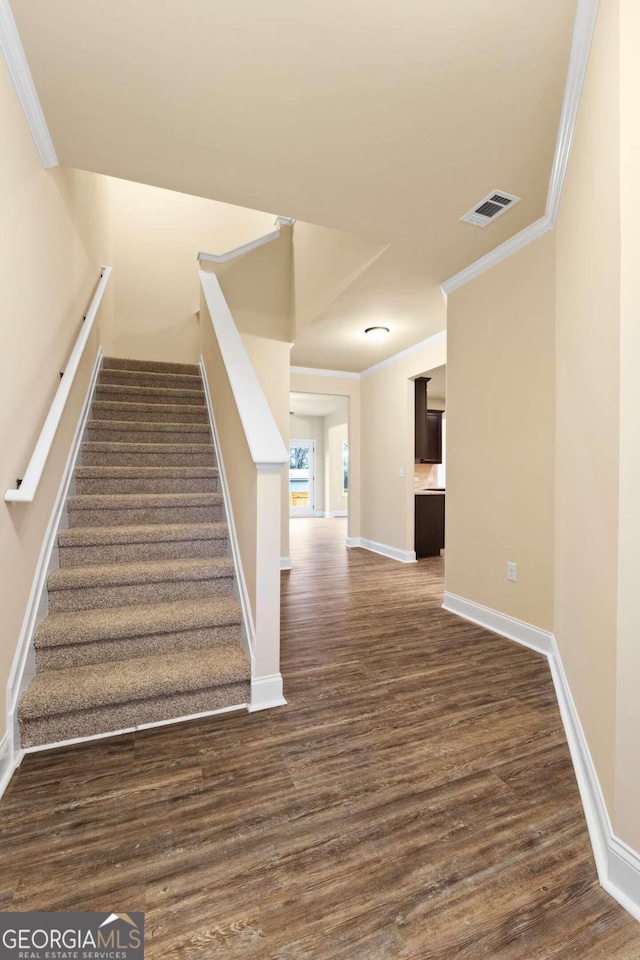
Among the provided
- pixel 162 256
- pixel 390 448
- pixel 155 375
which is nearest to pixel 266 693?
pixel 155 375

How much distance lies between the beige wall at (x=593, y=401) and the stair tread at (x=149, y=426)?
9.15ft

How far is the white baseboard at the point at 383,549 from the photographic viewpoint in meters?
5.41

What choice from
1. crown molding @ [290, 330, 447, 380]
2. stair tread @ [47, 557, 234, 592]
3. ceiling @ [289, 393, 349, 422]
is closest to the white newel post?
stair tread @ [47, 557, 234, 592]

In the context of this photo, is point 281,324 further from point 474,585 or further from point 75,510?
point 474,585

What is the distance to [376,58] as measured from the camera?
1.60 metres

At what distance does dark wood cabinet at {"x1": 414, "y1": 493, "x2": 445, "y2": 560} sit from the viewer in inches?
225

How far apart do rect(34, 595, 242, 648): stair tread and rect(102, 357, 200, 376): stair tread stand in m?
2.95

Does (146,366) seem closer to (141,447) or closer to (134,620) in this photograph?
(141,447)

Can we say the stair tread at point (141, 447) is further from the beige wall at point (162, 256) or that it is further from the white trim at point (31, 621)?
the beige wall at point (162, 256)

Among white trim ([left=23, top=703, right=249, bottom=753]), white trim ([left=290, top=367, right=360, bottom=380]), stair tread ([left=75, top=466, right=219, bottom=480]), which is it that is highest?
white trim ([left=290, top=367, right=360, bottom=380])

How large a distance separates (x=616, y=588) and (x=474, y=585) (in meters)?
2.11

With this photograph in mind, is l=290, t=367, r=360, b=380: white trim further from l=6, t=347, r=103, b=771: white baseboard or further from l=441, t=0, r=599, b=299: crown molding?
l=6, t=347, r=103, b=771: white baseboard

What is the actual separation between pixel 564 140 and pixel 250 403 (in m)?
1.87

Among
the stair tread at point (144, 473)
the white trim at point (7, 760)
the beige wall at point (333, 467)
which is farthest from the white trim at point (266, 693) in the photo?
the beige wall at point (333, 467)
